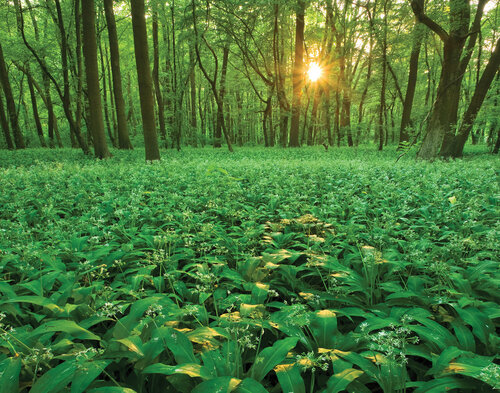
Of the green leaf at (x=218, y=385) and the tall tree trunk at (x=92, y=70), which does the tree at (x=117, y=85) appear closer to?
the tall tree trunk at (x=92, y=70)

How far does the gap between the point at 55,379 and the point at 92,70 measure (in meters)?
11.8

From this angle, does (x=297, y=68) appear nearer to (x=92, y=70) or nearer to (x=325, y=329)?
(x=92, y=70)

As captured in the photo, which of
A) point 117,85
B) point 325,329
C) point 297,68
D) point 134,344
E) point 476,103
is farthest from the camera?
point 297,68

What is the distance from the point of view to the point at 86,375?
1321 millimetres

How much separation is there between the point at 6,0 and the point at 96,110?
492 inches

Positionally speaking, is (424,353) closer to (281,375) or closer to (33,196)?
(281,375)

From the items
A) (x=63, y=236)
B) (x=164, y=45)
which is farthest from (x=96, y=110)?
(x=164, y=45)

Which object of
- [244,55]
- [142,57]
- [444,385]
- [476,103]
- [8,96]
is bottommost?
[444,385]

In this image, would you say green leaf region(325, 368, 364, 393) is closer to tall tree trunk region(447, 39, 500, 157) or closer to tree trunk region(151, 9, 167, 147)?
tall tree trunk region(447, 39, 500, 157)

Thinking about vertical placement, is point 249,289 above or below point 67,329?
below

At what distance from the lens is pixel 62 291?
216 centimetres

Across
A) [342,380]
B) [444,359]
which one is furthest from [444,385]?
[342,380]

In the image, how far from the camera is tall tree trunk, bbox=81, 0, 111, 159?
9906 mm

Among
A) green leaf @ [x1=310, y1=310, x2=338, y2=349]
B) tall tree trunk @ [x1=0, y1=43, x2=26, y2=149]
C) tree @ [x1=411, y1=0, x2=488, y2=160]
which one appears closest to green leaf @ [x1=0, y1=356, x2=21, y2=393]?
green leaf @ [x1=310, y1=310, x2=338, y2=349]
